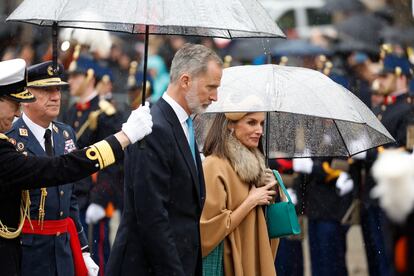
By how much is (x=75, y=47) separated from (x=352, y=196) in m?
3.07

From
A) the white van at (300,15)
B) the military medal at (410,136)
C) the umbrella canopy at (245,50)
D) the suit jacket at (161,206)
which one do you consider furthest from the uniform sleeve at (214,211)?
the white van at (300,15)

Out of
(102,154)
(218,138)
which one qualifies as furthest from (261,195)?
(102,154)

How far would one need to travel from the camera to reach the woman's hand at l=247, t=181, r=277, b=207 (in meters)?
6.51

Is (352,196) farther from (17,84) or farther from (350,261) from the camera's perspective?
(17,84)

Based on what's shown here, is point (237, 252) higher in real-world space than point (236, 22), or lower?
lower

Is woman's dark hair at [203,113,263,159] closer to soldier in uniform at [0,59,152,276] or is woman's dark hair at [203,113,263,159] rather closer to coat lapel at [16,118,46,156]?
coat lapel at [16,118,46,156]

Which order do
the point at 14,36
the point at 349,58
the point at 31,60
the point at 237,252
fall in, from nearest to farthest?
the point at 237,252, the point at 31,60, the point at 349,58, the point at 14,36

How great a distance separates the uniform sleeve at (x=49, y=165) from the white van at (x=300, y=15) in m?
18.7

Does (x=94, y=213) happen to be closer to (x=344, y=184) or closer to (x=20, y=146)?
(x=344, y=184)

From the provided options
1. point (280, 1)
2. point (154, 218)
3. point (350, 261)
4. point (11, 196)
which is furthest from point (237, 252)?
point (280, 1)

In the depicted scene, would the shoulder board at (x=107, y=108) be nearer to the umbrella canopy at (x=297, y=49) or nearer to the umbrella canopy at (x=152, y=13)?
the umbrella canopy at (x=152, y=13)

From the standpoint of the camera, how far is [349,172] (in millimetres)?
11156

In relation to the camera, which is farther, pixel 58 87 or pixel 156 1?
pixel 58 87

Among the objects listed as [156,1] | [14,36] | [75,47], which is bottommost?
[156,1]
